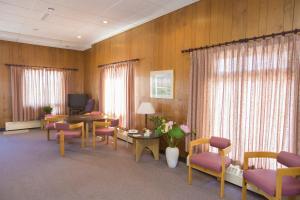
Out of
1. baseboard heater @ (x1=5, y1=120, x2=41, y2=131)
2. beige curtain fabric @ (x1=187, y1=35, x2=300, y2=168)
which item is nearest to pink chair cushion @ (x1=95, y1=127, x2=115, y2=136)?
beige curtain fabric @ (x1=187, y1=35, x2=300, y2=168)

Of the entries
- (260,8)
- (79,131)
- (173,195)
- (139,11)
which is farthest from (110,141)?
(260,8)

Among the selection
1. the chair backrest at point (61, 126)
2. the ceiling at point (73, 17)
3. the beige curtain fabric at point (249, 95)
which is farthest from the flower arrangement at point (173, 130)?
the ceiling at point (73, 17)

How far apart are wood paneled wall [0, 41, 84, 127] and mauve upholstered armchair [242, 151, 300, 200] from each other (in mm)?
6871

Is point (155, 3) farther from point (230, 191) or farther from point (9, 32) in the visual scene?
point (9, 32)

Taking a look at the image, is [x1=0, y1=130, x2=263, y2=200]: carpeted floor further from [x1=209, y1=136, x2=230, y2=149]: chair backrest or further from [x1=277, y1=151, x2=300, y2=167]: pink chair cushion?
[x1=277, y1=151, x2=300, y2=167]: pink chair cushion

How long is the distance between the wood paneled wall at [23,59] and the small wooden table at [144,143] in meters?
4.83

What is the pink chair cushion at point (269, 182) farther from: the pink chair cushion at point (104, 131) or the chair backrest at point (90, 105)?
the chair backrest at point (90, 105)

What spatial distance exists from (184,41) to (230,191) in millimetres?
2633

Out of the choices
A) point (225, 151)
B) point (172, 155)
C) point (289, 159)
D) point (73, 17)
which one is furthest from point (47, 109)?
point (289, 159)

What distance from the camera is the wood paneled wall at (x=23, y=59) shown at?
610 cm

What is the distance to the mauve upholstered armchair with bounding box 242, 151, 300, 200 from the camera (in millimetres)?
1885

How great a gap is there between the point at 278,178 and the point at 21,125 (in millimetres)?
7200

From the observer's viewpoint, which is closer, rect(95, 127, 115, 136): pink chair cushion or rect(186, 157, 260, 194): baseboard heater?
rect(186, 157, 260, 194): baseboard heater

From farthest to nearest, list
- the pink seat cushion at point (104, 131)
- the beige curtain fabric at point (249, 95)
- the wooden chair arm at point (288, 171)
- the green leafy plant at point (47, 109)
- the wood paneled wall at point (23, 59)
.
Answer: the green leafy plant at point (47, 109)
the wood paneled wall at point (23, 59)
the pink seat cushion at point (104, 131)
the beige curtain fabric at point (249, 95)
the wooden chair arm at point (288, 171)
